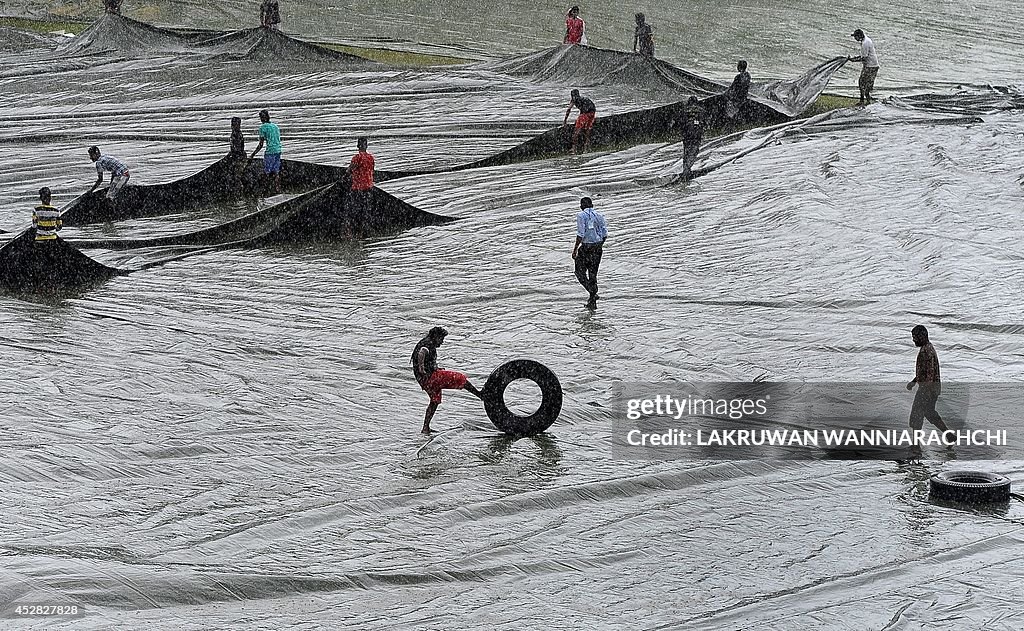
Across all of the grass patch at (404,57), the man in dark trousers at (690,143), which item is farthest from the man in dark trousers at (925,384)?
the grass patch at (404,57)

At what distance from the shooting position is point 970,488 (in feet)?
33.7

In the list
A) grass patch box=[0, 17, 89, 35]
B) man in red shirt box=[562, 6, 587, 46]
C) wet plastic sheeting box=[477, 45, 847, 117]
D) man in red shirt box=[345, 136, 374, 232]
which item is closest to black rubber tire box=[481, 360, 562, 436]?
man in red shirt box=[345, 136, 374, 232]

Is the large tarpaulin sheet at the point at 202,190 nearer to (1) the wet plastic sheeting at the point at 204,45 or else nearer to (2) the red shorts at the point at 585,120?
(2) the red shorts at the point at 585,120

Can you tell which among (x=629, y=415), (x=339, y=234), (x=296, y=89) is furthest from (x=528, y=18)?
(x=629, y=415)

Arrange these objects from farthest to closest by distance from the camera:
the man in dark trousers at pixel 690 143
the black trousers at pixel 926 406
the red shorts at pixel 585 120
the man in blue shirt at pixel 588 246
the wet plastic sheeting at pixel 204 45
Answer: the wet plastic sheeting at pixel 204 45 → the red shorts at pixel 585 120 → the man in dark trousers at pixel 690 143 → the man in blue shirt at pixel 588 246 → the black trousers at pixel 926 406

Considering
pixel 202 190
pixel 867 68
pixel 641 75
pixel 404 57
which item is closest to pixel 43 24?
pixel 404 57

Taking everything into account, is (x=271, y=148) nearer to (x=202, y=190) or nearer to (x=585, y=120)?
(x=202, y=190)

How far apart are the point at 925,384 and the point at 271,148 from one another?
45.6ft

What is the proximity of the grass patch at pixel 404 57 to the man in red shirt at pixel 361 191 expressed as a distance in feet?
47.3

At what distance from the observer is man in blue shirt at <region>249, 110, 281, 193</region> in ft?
72.2

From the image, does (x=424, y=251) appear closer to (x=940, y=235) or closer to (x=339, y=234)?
(x=339, y=234)

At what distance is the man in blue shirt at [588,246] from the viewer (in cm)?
1620

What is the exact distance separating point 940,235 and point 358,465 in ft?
37.8

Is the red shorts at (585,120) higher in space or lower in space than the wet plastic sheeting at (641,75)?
lower
